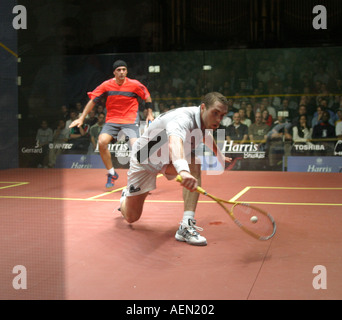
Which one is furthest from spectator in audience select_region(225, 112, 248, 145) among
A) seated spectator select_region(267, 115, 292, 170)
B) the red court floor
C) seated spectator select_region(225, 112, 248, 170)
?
the red court floor

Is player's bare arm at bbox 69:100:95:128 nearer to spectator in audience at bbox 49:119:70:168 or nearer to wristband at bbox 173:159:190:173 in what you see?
wristband at bbox 173:159:190:173

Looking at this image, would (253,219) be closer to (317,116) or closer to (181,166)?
(181,166)

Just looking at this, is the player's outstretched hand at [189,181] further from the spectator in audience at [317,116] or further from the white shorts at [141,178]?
the spectator in audience at [317,116]

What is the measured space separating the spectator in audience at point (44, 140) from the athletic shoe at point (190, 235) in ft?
21.7

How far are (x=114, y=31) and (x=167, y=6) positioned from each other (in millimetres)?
1805

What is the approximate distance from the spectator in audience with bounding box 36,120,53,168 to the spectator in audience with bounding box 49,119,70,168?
81 millimetres

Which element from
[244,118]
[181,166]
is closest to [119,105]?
[181,166]

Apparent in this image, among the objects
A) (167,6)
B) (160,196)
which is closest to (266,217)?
(160,196)

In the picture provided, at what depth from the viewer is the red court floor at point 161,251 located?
2.13m

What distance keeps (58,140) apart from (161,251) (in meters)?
6.83

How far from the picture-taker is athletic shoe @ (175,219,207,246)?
117 inches

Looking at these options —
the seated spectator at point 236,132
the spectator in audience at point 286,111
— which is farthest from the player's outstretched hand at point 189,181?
the spectator in audience at point 286,111

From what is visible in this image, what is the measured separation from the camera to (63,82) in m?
9.06

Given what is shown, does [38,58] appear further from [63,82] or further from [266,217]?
[266,217]
